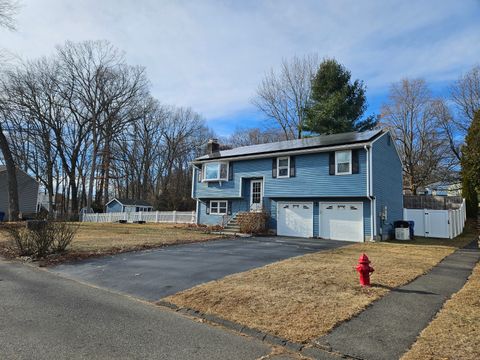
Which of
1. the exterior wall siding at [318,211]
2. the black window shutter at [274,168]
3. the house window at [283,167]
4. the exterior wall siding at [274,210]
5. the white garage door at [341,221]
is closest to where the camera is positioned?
the exterior wall siding at [318,211]

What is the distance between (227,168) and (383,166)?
10.0 metres

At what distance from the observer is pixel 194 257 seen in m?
10.7

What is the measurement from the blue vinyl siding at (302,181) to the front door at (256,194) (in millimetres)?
562

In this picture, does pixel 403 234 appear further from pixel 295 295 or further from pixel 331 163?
pixel 295 295

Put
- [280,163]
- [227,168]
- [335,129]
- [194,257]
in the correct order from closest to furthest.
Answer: [194,257]
[280,163]
[227,168]
[335,129]

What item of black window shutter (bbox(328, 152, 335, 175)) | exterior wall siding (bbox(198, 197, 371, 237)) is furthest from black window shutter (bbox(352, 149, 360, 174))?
exterior wall siding (bbox(198, 197, 371, 237))

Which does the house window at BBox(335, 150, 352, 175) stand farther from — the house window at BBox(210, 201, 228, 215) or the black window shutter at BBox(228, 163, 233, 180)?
the house window at BBox(210, 201, 228, 215)

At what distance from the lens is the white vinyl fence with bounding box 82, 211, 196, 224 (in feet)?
91.6

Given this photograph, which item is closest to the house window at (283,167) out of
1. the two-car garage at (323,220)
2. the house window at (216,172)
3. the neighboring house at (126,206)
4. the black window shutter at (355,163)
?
the two-car garage at (323,220)

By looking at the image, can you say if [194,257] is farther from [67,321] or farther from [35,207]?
[35,207]

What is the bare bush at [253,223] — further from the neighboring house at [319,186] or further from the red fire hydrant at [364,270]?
the red fire hydrant at [364,270]

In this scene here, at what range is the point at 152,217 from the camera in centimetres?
3155

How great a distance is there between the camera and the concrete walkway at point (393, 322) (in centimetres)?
412

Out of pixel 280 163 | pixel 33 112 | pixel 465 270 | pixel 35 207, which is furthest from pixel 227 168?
pixel 35 207
